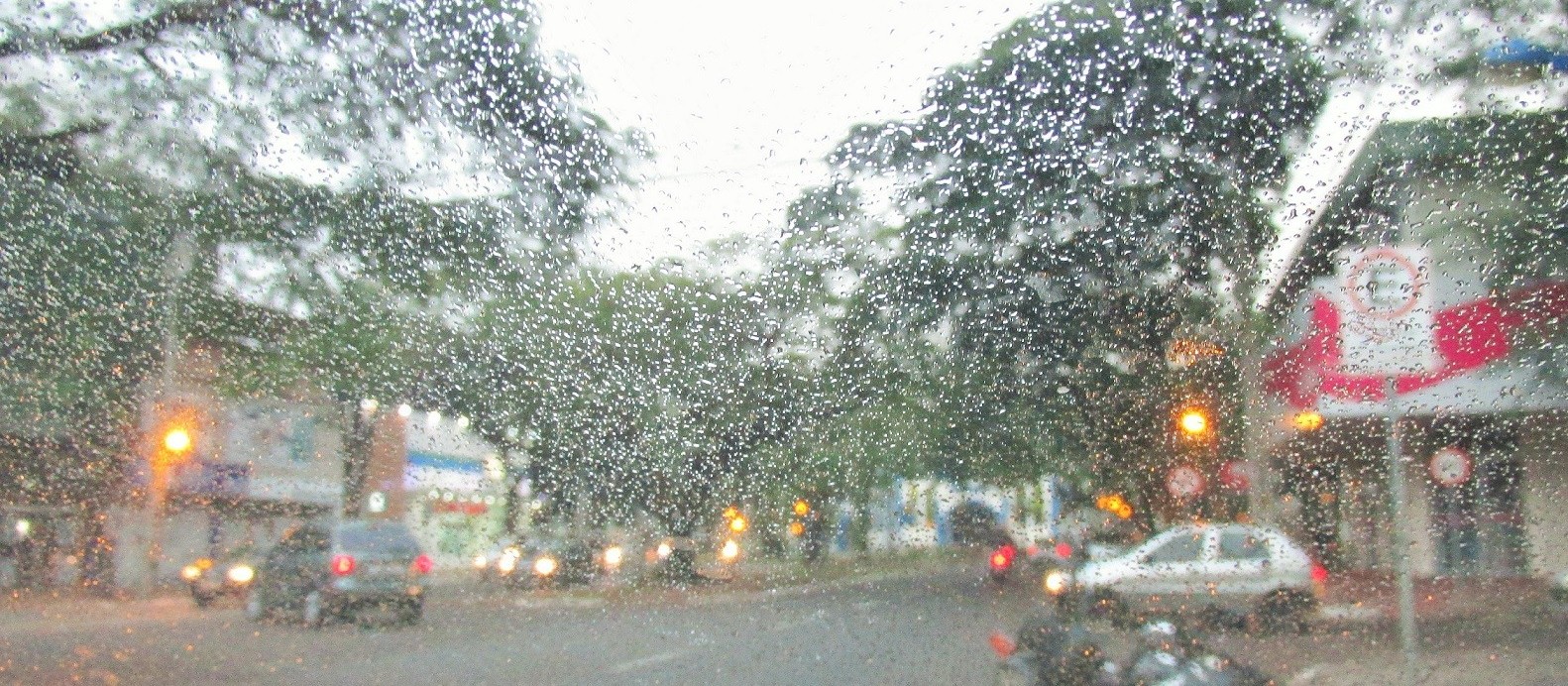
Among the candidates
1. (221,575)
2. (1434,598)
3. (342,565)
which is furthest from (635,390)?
(1434,598)

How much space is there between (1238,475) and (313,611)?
1.97 m

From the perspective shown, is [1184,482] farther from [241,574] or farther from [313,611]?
[241,574]

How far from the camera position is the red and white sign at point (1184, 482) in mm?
2490

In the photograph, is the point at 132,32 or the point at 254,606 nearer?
the point at 254,606

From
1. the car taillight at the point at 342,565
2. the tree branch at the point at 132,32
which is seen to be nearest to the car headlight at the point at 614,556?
the car taillight at the point at 342,565

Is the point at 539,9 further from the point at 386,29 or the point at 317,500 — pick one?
the point at 317,500

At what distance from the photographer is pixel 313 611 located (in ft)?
8.52

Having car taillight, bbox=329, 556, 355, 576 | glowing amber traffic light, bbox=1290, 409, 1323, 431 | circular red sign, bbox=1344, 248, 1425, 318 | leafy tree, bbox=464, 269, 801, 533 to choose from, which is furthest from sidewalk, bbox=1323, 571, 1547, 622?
car taillight, bbox=329, 556, 355, 576

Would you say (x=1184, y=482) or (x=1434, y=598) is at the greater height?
(x=1184, y=482)

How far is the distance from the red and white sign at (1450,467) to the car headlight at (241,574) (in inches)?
97.3

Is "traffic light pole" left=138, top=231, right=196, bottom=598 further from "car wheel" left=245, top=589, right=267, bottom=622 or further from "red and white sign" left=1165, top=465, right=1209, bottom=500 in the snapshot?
"red and white sign" left=1165, top=465, right=1209, bottom=500

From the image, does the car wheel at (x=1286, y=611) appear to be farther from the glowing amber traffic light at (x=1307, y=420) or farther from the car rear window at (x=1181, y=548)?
the glowing amber traffic light at (x=1307, y=420)

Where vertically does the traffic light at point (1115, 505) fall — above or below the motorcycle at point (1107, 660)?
above

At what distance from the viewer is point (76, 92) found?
2.84 metres
